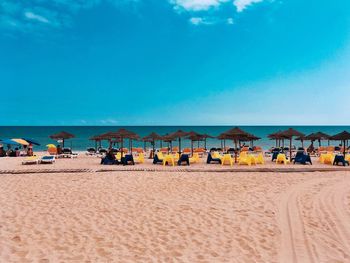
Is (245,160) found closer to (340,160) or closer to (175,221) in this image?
(340,160)

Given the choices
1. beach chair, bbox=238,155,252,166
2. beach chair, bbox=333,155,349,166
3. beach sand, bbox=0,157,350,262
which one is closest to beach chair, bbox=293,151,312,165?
beach chair, bbox=333,155,349,166

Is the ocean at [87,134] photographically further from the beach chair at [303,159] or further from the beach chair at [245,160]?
the beach chair at [303,159]


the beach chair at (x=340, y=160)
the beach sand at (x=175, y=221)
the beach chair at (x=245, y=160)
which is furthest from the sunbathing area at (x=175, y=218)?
the beach chair at (x=340, y=160)

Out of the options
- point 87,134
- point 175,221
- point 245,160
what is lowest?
point 175,221

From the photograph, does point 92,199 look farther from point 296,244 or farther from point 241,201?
point 296,244

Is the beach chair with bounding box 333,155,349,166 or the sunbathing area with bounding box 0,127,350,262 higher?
the beach chair with bounding box 333,155,349,166

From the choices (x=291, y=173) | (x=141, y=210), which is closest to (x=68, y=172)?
(x=141, y=210)

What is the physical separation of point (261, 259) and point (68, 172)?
10.0 metres

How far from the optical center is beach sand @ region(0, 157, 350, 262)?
476 cm

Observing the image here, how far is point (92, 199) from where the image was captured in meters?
8.18

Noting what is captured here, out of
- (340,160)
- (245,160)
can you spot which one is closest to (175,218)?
(245,160)

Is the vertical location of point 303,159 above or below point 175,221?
above

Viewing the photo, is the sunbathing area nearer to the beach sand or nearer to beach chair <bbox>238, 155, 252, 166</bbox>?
the beach sand

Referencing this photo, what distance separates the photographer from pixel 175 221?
6.28 meters
